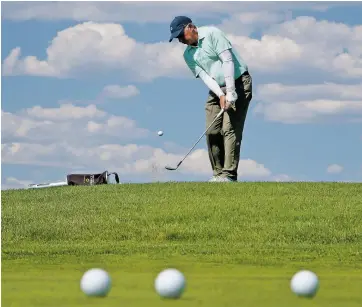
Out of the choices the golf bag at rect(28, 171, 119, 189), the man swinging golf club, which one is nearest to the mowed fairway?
the man swinging golf club

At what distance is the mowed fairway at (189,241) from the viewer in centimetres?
599

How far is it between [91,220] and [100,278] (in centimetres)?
822

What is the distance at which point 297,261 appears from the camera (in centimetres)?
994

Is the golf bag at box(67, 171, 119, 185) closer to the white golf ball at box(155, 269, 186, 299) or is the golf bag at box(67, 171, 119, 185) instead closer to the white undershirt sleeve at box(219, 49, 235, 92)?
the white undershirt sleeve at box(219, 49, 235, 92)

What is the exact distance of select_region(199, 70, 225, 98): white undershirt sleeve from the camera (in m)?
15.2

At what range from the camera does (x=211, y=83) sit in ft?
50.3

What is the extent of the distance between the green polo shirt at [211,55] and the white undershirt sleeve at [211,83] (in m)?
0.13

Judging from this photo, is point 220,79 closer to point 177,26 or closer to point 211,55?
point 211,55

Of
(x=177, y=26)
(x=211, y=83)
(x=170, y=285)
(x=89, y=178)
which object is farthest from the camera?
(x=89, y=178)

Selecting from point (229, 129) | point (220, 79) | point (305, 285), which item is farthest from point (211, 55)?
point (305, 285)

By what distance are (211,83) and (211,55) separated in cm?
55

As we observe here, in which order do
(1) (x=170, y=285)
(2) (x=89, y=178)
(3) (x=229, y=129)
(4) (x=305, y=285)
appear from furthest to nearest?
(2) (x=89, y=178)
(3) (x=229, y=129)
(4) (x=305, y=285)
(1) (x=170, y=285)

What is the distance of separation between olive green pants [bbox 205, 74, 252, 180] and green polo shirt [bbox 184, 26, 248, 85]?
9.9 inches

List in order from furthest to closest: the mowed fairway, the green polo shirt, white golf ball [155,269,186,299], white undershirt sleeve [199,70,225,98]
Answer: the green polo shirt, white undershirt sleeve [199,70,225,98], the mowed fairway, white golf ball [155,269,186,299]
